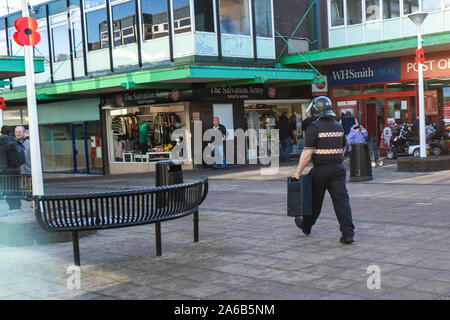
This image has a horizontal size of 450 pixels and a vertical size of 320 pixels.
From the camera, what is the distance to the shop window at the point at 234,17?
62.2ft

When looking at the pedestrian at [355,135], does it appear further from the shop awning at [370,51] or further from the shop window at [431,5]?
the shop window at [431,5]

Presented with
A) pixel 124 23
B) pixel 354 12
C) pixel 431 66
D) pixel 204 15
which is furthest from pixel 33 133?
pixel 354 12

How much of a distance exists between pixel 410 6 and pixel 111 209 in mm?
17477

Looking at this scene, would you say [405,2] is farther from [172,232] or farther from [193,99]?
[172,232]

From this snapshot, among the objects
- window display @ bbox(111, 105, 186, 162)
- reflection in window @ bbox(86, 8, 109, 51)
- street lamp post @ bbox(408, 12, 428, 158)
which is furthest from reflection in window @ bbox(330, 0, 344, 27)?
reflection in window @ bbox(86, 8, 109, 51)

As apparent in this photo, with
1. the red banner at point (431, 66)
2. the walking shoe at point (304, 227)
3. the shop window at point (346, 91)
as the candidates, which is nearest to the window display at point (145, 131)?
the shop window at point (346, 91)

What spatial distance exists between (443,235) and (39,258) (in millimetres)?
4678

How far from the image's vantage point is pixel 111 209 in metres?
5.80

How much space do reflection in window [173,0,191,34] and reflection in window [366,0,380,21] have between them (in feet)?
24.3

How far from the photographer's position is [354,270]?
204 inches

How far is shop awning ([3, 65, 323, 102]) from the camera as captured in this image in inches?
671

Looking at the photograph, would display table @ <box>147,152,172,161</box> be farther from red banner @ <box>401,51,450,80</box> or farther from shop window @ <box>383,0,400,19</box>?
shop window @ <box>383,0,400,19</box>

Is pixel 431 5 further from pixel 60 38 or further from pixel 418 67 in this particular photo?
pixel 60 38
